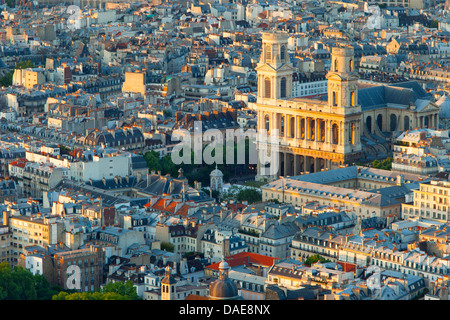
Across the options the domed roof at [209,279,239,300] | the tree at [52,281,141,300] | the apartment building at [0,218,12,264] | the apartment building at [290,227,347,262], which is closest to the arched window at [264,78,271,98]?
the apartment building at [290,227,347,262]

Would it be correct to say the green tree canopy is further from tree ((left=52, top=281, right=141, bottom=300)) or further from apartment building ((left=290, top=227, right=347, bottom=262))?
tree ((left=52, top=281, right=141, bottom=300))

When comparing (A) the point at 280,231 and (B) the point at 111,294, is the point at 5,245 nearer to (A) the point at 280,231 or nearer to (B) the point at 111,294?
(B) the point at 111,294

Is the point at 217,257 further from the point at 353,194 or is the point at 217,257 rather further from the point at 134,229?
the point at 353,194

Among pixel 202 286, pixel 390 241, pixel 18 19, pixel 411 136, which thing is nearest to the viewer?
pixel 202 286

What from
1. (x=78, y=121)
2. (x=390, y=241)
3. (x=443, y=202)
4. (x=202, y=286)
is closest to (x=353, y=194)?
(x=443, y=202)

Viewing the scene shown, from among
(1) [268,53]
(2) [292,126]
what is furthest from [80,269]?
(1) [268,53]

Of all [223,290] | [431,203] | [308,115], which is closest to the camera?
[223,290]
